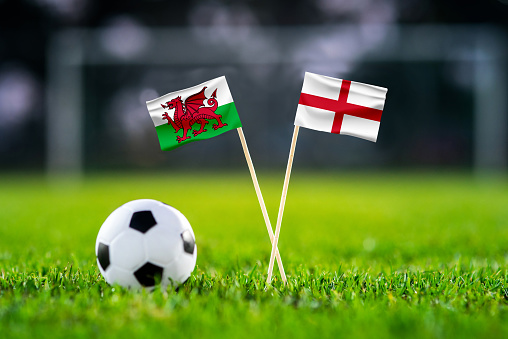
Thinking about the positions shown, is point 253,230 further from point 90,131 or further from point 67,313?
point 90,131

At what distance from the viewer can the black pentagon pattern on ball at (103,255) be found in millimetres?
2693

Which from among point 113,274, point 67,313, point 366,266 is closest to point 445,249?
point 366,266

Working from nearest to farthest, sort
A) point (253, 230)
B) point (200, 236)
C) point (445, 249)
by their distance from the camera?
point (445, 249) → point (200, 236) → point (253, 230)

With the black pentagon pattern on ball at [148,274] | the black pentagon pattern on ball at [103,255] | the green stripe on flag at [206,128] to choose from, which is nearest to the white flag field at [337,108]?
the green stripe on flag at [206,128]

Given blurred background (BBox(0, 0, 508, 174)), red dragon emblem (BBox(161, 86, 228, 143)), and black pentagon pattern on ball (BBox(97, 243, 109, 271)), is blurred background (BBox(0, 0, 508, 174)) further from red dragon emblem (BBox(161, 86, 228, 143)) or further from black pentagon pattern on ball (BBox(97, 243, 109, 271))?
black pentagon pattern on ball (BBox(97, 243, 109, 271))

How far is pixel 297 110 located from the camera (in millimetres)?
2844

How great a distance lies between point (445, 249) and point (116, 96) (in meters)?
13.0

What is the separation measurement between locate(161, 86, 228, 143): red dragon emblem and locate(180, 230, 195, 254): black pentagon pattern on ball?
1.73 ft

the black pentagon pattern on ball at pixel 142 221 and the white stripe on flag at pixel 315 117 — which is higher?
the white stripe on flag at pixel 315 117

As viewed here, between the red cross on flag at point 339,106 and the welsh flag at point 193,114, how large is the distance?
0.42m

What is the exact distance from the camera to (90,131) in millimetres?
15867

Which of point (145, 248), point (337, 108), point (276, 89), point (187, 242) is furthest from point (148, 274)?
point (276, 89)

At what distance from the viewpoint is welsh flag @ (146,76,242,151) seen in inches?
112

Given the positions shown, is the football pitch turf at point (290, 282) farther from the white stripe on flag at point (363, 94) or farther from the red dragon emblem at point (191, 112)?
the white stripe on flag at point (363, 94)
